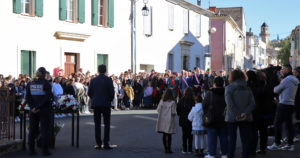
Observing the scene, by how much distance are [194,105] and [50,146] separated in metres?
3.45

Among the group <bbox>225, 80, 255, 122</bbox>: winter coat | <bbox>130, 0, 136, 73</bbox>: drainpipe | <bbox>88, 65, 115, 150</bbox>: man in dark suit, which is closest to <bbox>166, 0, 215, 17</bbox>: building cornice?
<bbox>130, 0, 136, 73</bbox>: drainpipe

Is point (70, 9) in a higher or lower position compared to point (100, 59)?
higher

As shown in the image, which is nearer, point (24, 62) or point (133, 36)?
point (24, 62)

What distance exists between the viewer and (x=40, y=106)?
29.9ft

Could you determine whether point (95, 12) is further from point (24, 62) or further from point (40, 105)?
point (40, 105)

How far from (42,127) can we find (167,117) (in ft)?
8.68

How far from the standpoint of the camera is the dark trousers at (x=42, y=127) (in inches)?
360

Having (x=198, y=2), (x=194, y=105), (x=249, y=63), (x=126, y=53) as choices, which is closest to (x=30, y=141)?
(x=194, y=105)

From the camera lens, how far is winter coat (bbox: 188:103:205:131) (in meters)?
9.02

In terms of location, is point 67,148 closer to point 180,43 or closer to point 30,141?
point 30,141

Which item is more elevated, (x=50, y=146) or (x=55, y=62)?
(x=55, y=62)

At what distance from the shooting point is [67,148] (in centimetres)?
1005

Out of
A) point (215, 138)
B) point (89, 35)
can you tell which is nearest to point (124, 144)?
point (215, 138)

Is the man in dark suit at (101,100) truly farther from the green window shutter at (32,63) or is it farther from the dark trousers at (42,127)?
the green window shutter at (32,63)
